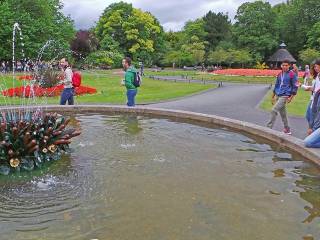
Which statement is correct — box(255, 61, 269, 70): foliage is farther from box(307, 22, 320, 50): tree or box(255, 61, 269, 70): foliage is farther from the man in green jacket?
the man in green jacket

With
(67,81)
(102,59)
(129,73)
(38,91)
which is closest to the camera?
(129,73)

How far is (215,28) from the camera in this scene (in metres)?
82.9

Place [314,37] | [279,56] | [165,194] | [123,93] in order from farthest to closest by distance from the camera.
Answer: [314,37], [279,56], [123,93], [165,194]

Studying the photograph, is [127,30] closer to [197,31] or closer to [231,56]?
[197,31]

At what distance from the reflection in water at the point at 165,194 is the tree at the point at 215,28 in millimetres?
74811

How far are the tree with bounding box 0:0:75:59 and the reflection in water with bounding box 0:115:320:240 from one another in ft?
134

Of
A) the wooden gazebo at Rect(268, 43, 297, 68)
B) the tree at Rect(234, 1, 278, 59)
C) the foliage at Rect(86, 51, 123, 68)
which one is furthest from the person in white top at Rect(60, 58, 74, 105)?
the tree at Rect(234, 1, 278, 59)

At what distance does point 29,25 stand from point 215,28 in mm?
45076

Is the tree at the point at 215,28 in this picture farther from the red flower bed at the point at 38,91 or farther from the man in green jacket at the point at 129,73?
the man in green jacket at the point at 129,73

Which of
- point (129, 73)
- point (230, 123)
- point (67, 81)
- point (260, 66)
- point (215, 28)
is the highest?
point (215, 28)

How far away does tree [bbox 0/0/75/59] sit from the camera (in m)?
45.4

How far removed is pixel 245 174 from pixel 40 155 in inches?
138

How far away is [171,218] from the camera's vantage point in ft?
15.8

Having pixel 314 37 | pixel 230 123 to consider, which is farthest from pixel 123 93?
pixel 314 37
